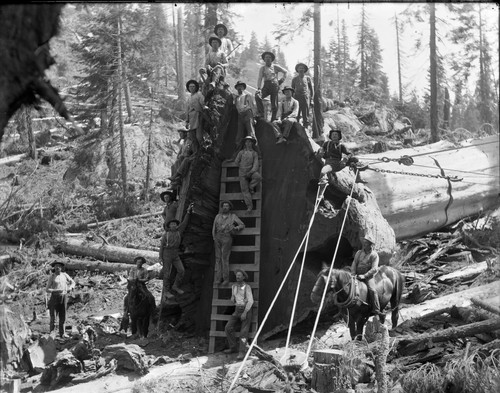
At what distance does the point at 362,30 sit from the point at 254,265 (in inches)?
1379

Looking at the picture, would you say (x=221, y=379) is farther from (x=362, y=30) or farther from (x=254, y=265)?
(x=362, y=30)

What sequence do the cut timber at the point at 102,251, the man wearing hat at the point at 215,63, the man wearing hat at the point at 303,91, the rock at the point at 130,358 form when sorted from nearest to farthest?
the rock at the point at 130,358
the man wearing hat at the point at 215,63
the man wearing hat at the point at 303,91
the cut timber at the point at 102,251

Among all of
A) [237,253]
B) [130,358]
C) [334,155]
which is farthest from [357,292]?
[130,358]

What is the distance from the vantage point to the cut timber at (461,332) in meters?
9.74

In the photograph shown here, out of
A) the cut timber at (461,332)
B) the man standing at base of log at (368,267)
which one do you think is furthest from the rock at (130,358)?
the cut timber at (461,332)

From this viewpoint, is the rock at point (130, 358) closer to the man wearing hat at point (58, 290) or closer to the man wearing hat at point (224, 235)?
the man wearing hat at point (224, 235)

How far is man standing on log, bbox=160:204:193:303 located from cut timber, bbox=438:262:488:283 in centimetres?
651

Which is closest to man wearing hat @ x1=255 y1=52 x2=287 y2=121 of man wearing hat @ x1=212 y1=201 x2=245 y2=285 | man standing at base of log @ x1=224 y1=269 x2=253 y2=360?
man wearing hat @ x1=212 y1=201 x2=245 y2=285

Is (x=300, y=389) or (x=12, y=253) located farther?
(x=12, y=253)

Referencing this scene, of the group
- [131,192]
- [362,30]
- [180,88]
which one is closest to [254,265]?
[131,192]

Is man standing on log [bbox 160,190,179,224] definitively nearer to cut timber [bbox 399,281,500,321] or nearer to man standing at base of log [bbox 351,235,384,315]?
man standing at base of log [bbox 351,235,384,315]

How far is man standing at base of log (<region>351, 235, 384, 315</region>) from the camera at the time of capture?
1075 centimetres

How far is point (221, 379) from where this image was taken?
1063 centimetres

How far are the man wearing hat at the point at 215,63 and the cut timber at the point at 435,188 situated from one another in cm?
456
